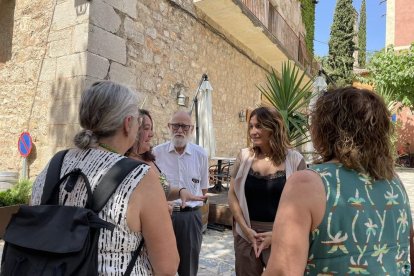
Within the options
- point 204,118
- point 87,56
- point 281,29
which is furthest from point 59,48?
point 281,29

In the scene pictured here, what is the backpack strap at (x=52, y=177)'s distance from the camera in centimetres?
125

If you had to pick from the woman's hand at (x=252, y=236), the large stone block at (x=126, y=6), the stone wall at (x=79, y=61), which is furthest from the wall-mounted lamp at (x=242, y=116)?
the woman's hand at (x=252, y=236)

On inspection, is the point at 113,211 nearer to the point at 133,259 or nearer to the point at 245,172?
the point at 133,259

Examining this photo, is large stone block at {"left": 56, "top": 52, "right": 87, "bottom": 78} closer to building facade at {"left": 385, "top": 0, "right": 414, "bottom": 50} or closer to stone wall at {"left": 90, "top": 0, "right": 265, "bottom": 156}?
stone wall at {"left": 90, "top": 0, "right": 265, "bottom": 156}

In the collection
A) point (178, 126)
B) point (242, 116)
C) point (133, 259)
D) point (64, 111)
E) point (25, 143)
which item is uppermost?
point (242, 116)

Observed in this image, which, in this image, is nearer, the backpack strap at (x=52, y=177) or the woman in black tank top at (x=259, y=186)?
the backpack strap at (x=52, y=177)

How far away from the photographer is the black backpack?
1102mm

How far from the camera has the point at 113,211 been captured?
1.18 meters

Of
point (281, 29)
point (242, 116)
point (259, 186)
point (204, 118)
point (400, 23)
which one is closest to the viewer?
point (259, 186)

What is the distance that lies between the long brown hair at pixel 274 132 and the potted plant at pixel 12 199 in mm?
3475

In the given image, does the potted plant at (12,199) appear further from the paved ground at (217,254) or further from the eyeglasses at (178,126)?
the eyeglasses at (178,126)

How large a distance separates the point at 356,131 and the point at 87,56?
4.24 meters

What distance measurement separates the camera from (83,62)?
4.71 meters

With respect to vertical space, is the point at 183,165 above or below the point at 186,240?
above
